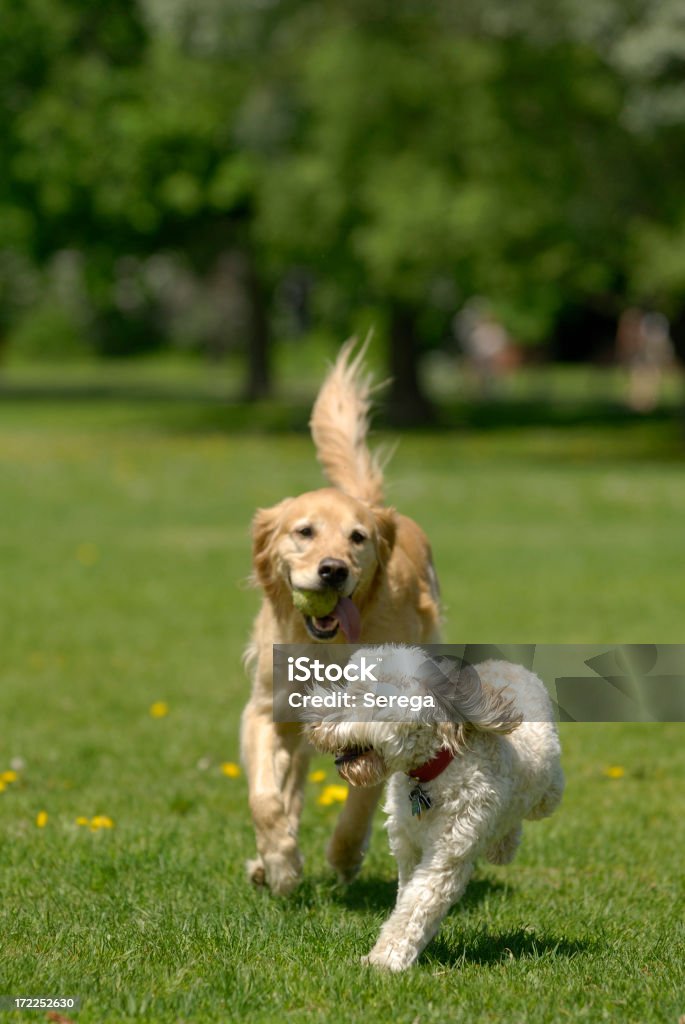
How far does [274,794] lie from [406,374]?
2457 centimetres

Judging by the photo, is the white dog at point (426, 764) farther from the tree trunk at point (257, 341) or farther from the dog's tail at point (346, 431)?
the tree trunk at point (257, 341)

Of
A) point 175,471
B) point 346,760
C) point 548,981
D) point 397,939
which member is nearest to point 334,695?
point 346,760

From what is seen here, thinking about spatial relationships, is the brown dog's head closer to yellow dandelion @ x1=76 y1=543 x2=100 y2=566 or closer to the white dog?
the white dog

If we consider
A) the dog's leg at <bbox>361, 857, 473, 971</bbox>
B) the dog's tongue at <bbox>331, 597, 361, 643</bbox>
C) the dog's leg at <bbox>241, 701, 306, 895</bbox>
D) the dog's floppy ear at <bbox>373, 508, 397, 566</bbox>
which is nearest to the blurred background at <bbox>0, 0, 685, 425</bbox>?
the dog's floppy ear at <bbox>373, 508, 397, 566</bbox>

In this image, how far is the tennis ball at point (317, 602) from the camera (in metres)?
4.97

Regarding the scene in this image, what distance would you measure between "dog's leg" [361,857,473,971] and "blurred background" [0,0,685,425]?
1178 centimetres

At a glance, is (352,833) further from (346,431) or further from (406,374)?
(406,374)

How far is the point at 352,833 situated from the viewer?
16.7 feet

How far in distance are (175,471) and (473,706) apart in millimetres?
16746

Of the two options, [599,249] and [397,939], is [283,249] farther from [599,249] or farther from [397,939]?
[397,939]

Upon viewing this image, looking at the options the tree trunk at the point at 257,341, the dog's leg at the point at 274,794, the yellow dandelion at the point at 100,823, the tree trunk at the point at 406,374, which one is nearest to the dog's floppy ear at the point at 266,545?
the dog's leg at the point at 274,794

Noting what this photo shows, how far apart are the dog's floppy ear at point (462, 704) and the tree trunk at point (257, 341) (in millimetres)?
31060

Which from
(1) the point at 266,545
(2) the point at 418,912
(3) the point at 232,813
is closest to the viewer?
(2) the point at 418,912

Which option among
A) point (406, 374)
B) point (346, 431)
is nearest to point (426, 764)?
point (346, 431)
